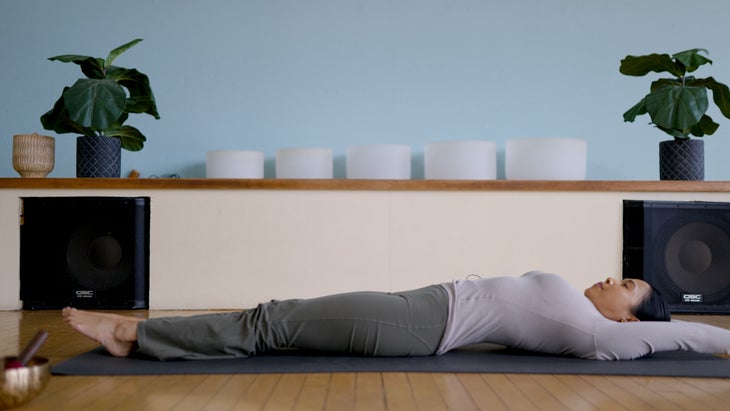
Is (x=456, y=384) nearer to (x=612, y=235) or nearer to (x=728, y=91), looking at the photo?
(x=612, y=235)

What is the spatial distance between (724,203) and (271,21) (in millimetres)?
2342

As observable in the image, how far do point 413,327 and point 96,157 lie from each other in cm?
198

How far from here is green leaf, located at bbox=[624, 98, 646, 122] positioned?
3428mm

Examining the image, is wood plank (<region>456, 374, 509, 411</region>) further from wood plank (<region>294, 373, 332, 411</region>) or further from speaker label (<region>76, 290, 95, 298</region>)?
speaker label (<region>76, 290, 95, 298</region>)

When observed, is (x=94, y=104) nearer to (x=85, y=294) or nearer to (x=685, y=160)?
(x=85, y=294)

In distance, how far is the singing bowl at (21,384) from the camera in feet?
4.95

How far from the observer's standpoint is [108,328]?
206 centimetres

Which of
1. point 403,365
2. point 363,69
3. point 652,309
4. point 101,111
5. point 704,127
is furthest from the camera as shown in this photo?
point 363,69

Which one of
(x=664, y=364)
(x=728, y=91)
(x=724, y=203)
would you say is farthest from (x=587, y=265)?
(x=664, y=364)

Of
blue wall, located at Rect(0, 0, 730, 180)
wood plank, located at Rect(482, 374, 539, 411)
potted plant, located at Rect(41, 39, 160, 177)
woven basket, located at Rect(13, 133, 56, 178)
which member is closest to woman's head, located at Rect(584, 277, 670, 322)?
wood plank, located at Rect(482, 374, 539, 411)

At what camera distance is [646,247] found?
3.33 m

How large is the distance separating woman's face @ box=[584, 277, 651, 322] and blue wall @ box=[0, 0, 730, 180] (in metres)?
1.71

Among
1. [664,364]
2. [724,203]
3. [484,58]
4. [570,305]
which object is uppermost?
[484,58]

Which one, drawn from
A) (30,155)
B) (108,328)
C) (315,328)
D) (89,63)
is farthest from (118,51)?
(315,328)
